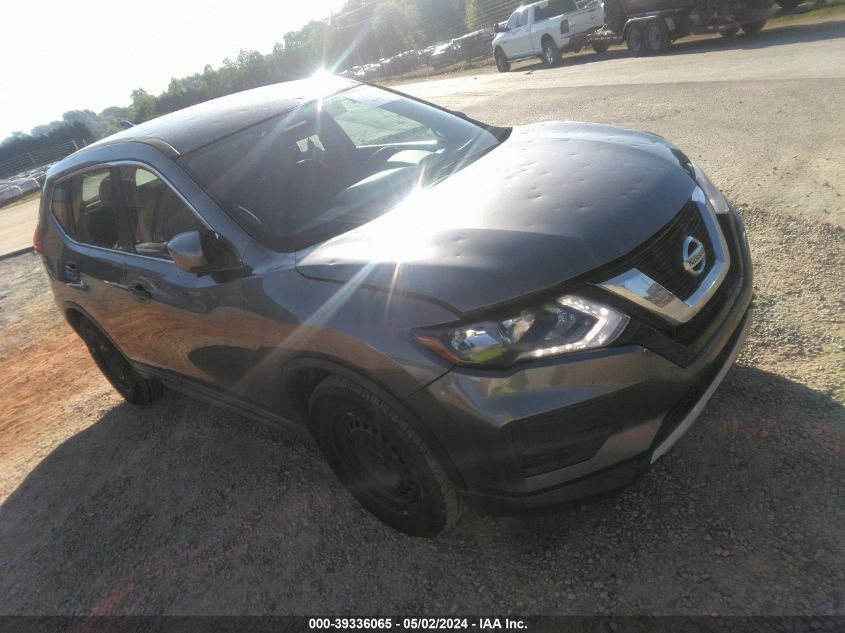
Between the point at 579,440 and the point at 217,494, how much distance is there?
2246 millimetres

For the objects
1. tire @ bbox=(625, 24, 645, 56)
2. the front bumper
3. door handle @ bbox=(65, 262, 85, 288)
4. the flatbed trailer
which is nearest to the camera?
the front bumper

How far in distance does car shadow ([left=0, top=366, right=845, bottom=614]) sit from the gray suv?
0.30 metres

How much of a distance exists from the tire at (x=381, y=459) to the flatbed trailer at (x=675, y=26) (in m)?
16.2

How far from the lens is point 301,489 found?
336 cm

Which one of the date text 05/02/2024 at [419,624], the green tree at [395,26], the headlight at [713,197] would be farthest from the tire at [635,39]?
the green tree at [395,26]

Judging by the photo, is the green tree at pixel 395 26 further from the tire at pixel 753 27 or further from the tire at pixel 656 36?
the tire at pixel 753 27

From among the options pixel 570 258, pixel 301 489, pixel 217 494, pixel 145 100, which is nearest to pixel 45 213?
pixel 217 494

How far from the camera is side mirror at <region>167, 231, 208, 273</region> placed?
9.14 ft

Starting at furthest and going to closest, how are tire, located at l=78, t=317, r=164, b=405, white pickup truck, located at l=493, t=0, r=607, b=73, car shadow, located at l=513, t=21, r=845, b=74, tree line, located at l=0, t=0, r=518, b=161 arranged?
tree line, located at l=0, t=0, r=518, b=161 < white pickup truck, located at l=493, t=0, r=607, b=73 < car shadow, located at l=513, t=21, r=845, b=74 < tire, located at l=78, t=317, r=164, b=405

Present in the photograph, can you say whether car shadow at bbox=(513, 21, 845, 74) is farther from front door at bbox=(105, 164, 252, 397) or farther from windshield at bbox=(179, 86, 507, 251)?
front door at bbox=(105, 164, 252, 397)

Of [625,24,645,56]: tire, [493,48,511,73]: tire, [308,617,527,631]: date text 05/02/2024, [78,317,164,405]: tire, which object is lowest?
[493,48,511,73]: tire

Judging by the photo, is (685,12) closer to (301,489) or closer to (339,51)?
(301,489)

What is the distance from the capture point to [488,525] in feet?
9.27

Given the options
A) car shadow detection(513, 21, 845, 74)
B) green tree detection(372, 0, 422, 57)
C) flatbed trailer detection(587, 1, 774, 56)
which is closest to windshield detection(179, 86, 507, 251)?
car shadow detection(513, 21, 845, 74)
